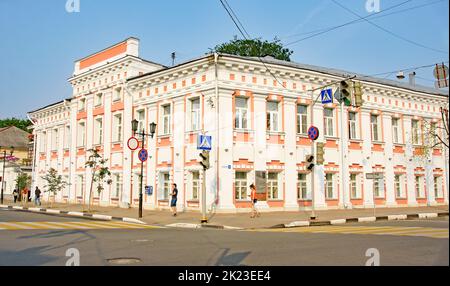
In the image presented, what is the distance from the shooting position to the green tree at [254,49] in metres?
31.1

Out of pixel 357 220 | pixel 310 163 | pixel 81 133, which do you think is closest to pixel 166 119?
pixel 310 163

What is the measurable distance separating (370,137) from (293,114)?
7.05 metres

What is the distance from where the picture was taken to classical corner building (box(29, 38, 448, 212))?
23078mm

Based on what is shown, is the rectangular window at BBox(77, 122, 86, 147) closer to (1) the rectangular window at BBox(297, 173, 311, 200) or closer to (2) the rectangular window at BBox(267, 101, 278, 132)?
(2) the rectangular window at BBox(267, 101, 278, 132)

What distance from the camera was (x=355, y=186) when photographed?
27641 millimetres

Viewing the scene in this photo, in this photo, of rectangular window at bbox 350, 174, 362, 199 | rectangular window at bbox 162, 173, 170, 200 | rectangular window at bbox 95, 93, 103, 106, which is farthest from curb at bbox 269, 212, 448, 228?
rectangular window at bbox 95, 93, 103, 106

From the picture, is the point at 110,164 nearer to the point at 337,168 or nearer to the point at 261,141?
the point at 261,141

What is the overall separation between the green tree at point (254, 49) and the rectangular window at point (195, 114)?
6.66m

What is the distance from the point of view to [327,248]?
900cm

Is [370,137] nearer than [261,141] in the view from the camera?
No

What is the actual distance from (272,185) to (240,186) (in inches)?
86.6

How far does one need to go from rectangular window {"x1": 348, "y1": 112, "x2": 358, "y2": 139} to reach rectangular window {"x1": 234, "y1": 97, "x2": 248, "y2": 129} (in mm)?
8468

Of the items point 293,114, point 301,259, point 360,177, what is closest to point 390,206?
point 360,177

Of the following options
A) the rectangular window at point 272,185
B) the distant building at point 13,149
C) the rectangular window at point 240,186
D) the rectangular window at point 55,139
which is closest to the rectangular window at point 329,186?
the rectangular window at point 272,185
